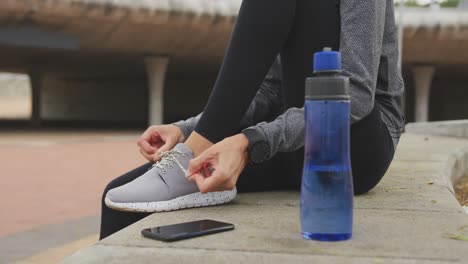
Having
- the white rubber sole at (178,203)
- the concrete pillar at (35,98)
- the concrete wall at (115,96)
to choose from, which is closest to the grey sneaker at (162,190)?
the white rubber sole at (178,203)

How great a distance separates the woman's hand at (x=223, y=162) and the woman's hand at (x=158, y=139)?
53cm

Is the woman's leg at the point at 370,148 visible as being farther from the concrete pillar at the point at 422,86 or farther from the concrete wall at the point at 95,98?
the concrete wall at the point at 95,98

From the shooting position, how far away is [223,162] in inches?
74.3

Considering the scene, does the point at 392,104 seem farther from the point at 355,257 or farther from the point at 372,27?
the point at 355,257

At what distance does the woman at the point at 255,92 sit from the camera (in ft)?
6.40

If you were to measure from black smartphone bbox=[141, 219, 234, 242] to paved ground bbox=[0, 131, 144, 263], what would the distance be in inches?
67.5

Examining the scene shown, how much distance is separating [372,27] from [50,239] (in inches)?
105

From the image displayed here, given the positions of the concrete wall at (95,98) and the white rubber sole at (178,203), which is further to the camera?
the concrete wall at (95,98)

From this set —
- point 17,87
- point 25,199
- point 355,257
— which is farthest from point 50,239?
point 17,87

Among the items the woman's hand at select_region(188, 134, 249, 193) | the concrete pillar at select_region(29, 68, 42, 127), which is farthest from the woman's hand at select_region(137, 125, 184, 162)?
the concrete pillar at select_region(29, 68, 42, 127)

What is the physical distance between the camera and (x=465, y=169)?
5578 millimetres

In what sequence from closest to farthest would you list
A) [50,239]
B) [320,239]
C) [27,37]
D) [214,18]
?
[320,239], [50,239], [27,37], [214,18]

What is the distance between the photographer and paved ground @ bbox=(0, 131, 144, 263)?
3.74m

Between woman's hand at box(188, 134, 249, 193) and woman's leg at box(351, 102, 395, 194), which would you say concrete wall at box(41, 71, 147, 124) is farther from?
woman's hand at box(188, 134, 249, 193)
